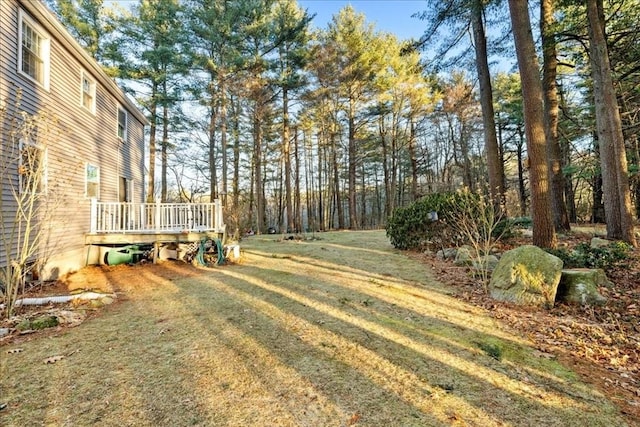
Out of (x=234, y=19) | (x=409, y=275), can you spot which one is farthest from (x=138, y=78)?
(x=409, y=275)

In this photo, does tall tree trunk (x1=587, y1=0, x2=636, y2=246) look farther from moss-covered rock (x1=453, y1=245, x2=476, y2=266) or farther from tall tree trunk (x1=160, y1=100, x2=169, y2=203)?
tall tree trunk (x1=160, y1=100, x2=169, y2=203)

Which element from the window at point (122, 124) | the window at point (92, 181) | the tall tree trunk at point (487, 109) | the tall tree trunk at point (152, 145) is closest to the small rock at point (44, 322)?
the window at point (92, 181)

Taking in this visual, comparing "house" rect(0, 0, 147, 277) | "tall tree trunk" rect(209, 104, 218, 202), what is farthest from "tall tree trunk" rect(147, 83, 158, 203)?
"house" rect(0, 0, 147, 277)

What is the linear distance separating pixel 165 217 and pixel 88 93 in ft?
12.5

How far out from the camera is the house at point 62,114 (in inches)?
203

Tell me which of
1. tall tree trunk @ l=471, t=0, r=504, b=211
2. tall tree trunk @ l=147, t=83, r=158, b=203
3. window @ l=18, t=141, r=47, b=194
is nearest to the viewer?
window @ l=18, t=141, r=47, b=194

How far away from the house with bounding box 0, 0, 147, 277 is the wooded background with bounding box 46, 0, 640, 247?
192 inches

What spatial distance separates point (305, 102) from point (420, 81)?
21.5ft

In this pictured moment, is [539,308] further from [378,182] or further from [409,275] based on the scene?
[378,182]

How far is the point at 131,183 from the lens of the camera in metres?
10.9

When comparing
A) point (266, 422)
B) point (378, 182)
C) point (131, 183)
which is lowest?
point (266, 422)

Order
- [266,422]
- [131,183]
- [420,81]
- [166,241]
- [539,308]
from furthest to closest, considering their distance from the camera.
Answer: [420,81] < [131,183] < [166,241] < [539,308] < [266,422]

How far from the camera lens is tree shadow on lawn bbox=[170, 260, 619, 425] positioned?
7.09 feet

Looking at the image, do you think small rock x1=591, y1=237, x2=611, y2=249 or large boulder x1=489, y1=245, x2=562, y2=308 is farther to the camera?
small rock x1=591, y1=237, x2=611, y2=249
